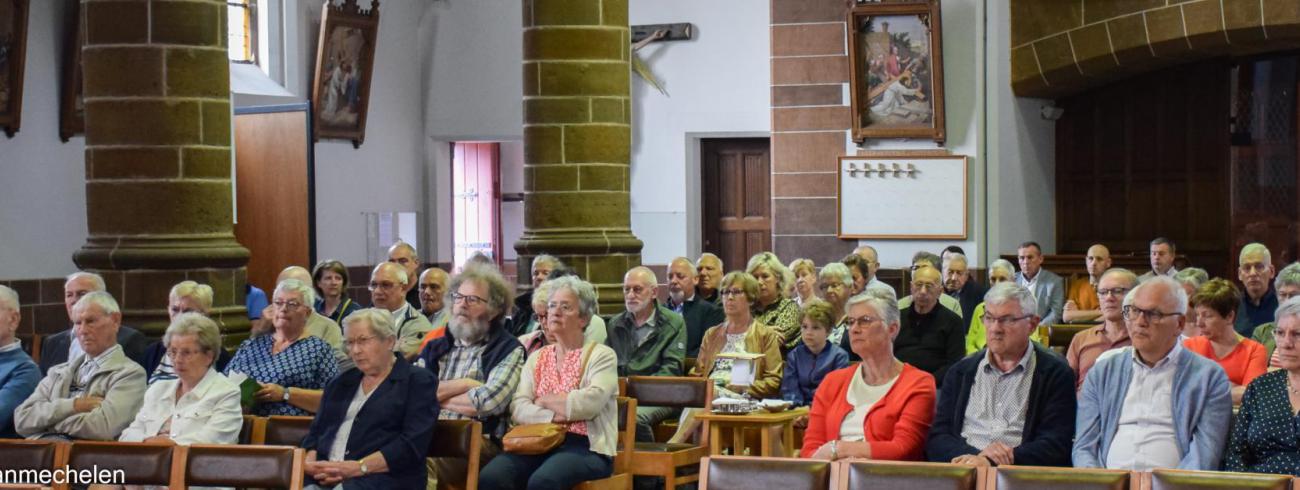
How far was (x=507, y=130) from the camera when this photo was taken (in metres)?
16.2

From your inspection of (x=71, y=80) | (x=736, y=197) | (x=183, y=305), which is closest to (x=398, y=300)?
(x=183, y=305)

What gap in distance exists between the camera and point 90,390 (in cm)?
650

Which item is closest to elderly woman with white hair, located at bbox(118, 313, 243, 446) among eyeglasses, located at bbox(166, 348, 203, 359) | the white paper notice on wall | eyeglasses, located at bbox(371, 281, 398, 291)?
eyeglasses, located at bbox(166, 348, 203, 359)

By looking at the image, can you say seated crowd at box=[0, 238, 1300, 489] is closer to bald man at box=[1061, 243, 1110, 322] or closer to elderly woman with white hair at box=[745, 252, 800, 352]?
elderly woman with white hair at box=[745, 252, 800, 352]

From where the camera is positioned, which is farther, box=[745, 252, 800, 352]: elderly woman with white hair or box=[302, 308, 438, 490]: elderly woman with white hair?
box=[745, 252, 800, 352]: elderly woman with white hair

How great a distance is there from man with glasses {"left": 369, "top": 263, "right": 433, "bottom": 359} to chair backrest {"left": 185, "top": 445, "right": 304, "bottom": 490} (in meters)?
2.68

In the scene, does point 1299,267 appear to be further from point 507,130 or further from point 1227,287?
point 507,130

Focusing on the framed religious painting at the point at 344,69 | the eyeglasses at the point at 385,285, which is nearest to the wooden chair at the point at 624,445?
the eyeglasses at the point at 385,285

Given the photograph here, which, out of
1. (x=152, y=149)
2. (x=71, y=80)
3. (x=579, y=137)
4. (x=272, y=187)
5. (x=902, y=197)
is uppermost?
(x=71, y=80)

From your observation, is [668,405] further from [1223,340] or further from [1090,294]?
[1090,294]

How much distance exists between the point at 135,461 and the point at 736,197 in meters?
10.6

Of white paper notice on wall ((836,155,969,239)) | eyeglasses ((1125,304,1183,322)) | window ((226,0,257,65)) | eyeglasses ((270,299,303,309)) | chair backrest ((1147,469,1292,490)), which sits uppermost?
window ((226,0,257,65))

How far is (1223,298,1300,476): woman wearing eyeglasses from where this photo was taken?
4926mm

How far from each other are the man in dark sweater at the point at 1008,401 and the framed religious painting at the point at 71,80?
7.96 m
